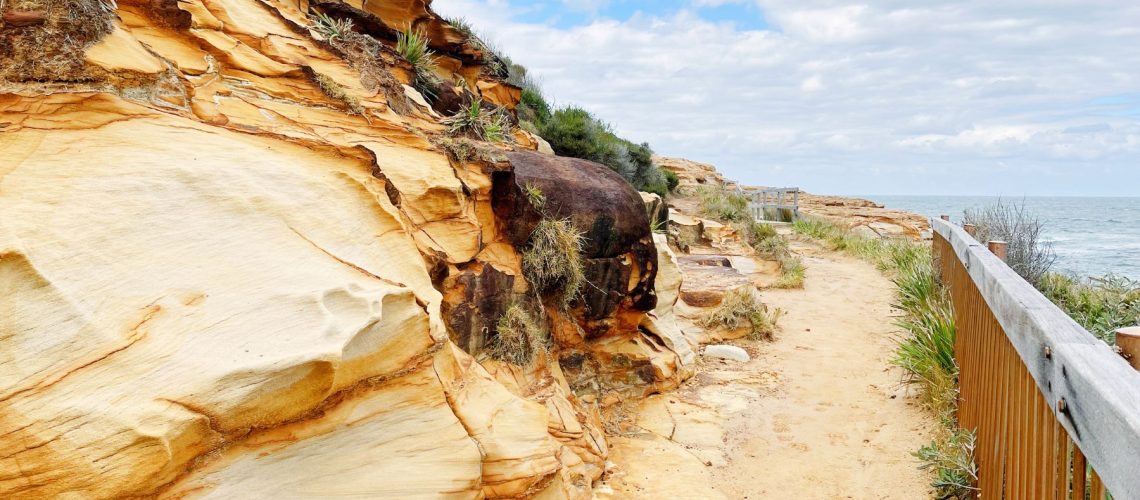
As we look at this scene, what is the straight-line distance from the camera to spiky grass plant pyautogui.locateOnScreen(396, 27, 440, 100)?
21.2 feet

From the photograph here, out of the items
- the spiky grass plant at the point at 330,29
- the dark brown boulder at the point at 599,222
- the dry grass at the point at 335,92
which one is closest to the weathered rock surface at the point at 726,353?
the dark brown boulder at the point at 599,222

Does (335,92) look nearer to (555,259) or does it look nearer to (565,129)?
(555,259)

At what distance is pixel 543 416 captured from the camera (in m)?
3.66

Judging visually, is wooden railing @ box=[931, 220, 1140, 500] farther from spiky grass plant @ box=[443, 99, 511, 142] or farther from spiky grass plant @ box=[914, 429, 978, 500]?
spiky grass plant @ box=[443, 99, 511, 142]

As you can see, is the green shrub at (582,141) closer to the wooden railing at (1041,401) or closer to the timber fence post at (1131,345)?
the wooden railing at (1041,401)

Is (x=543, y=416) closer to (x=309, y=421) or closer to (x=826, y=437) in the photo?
(x=309, y=421)

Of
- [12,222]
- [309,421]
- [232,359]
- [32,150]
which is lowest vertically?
[309,421]

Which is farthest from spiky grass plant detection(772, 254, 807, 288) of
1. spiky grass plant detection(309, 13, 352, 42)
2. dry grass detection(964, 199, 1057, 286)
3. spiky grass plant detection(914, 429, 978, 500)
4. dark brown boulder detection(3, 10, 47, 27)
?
dark brown boulder detection(3, 10, 47, 27)

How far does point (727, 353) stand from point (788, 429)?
196cm

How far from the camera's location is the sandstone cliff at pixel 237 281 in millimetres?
2107

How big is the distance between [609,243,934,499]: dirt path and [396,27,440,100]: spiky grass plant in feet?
11.8

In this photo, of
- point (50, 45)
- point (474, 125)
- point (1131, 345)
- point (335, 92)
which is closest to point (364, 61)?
point (335, 92)

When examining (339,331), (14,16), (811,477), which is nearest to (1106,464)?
(339,331)

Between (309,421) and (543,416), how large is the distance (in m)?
1.39
